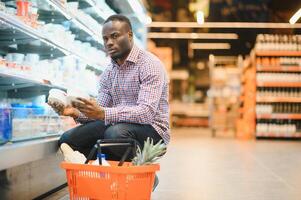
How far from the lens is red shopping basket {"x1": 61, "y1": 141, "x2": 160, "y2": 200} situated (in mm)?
2219

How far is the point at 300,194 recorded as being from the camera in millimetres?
3486

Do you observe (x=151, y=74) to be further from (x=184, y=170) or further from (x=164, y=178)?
(x=184, y=170)

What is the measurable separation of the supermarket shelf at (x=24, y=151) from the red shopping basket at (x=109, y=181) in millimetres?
331

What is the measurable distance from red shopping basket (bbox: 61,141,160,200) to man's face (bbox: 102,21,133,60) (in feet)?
2.90

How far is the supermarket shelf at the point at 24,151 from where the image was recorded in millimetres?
2422

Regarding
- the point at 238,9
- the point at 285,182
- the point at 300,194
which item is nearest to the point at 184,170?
the point at 285,182

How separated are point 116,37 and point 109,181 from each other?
1030 mm

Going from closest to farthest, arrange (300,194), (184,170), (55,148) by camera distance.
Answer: (55,148), (300,194), (184,170)

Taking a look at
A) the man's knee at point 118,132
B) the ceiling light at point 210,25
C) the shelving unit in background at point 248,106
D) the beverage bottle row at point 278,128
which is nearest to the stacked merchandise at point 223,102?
the shelving unit in background at point 248,106

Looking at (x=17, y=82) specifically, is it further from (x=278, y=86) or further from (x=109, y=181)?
(x=278, y=86)

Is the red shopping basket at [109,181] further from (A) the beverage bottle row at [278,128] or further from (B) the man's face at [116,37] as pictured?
(A) the beverage bottle row at [278,128]

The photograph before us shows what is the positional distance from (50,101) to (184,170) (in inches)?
99.8

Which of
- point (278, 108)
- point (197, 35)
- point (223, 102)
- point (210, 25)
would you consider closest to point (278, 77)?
point (278, 108)

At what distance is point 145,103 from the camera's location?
2.77m
